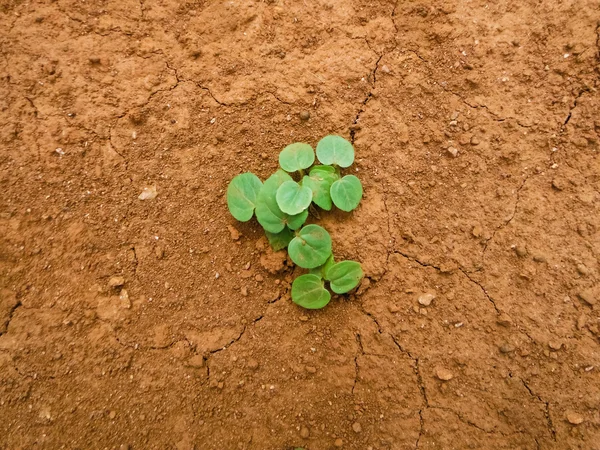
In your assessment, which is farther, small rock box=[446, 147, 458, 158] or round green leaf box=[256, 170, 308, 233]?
small rock box=[446, 147, 458, 158]

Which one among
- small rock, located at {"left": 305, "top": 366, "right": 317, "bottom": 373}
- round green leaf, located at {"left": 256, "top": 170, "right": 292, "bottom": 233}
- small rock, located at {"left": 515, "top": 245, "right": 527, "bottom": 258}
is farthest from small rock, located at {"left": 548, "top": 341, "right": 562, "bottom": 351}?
round green leaf, located at {"left": 256, "top": 170, "right": 292, "bottom": 233}

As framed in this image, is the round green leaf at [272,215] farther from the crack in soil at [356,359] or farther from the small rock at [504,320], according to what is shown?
the small rock at [504,320]

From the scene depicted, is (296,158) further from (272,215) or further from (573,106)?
(573,106)

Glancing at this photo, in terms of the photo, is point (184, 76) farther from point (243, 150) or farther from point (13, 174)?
point (13, 174)

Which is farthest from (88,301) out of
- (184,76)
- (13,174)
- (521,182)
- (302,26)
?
(521,182)

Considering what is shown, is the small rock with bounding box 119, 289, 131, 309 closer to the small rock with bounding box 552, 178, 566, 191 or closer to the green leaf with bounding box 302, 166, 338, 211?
the green leaf with bounding box 302, 166, 338, 211

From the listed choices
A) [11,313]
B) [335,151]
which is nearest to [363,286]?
[335,151]
